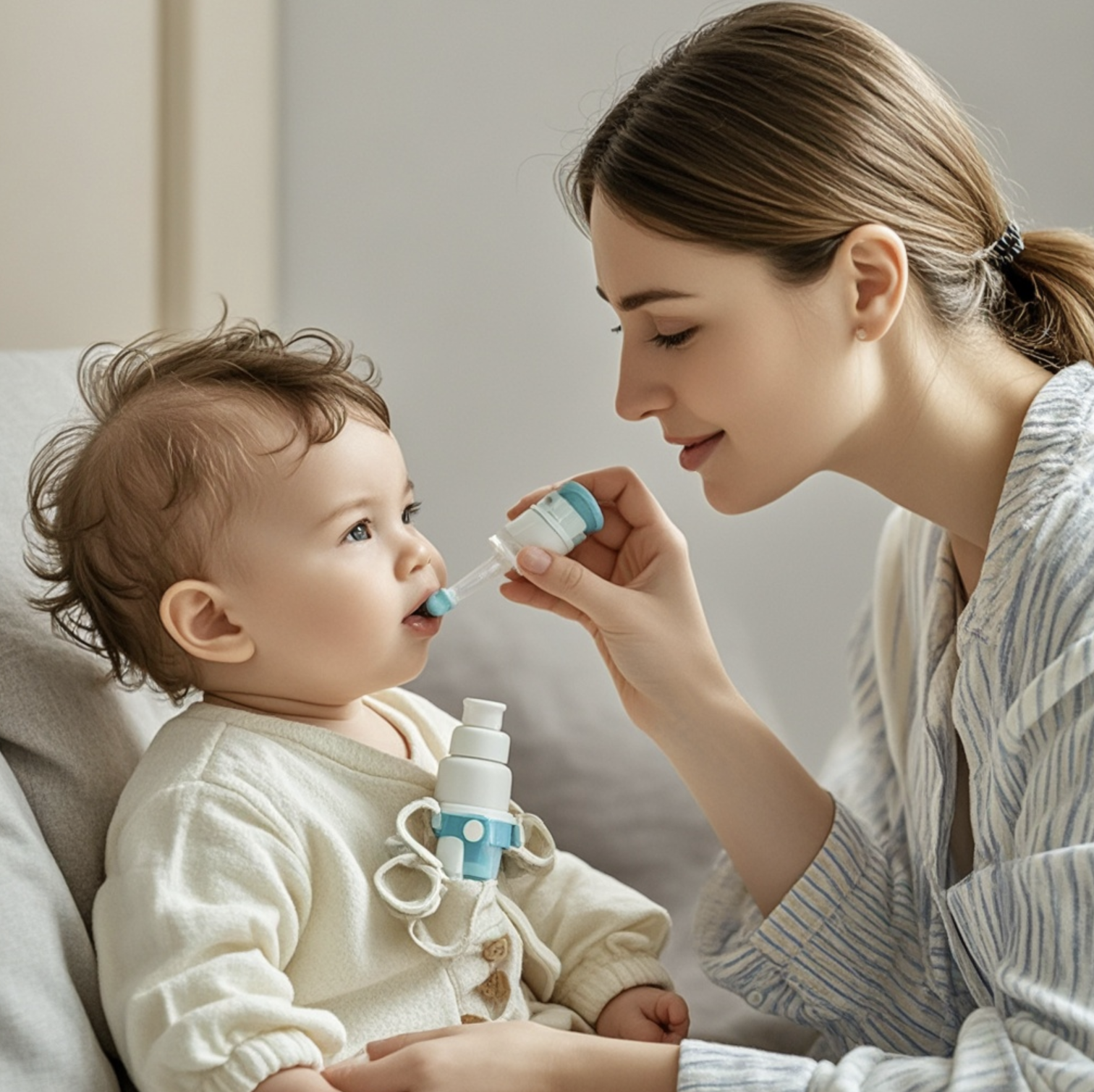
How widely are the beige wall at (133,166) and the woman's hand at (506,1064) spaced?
1.04m

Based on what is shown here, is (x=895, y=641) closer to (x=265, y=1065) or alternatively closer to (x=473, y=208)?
(x=265, y=1065)

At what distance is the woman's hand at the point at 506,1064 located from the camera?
97 cm

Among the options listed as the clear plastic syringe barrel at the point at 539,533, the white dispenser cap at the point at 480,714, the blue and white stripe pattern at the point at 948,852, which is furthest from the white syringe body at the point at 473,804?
the blue and white stripe pattern at the point at 948,852

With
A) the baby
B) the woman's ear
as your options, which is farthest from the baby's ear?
the woman's ear

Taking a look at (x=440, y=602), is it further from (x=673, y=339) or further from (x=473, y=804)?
(x=673, y=339)

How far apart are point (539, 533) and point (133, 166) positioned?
41.5 inches

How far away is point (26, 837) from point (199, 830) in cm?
13

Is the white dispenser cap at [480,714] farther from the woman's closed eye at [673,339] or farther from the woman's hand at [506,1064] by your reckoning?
the woman's closed eye at [673,339]

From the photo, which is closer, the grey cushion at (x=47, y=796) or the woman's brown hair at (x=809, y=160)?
the grey cushion at (x=47, y=796)

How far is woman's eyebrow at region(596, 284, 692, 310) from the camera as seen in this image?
118cm

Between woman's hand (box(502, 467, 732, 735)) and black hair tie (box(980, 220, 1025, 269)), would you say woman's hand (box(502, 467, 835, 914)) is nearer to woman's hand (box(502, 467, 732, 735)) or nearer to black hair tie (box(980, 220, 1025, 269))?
woman's hand (box(502, 467, 732, 735))

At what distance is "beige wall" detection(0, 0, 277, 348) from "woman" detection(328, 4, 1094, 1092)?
72 cm

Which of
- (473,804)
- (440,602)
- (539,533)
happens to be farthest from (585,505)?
(473,804)

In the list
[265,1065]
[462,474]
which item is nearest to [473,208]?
[462,474]
